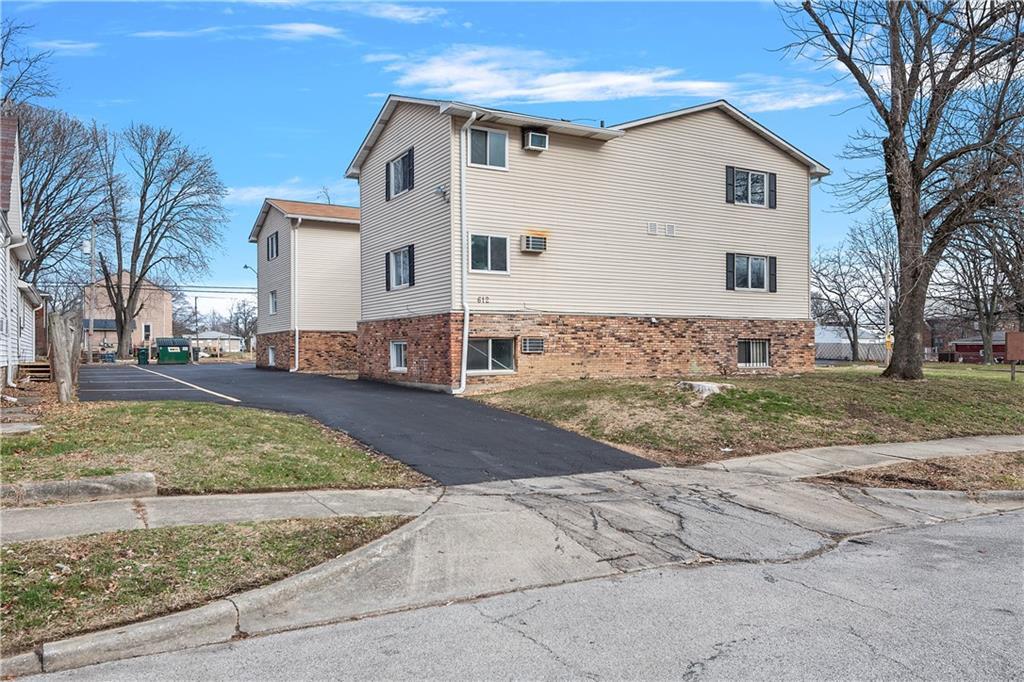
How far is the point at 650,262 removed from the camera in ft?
75.6

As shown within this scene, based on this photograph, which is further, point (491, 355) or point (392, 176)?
point (392, 176)

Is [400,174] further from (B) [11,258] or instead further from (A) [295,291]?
(B) [11,258]

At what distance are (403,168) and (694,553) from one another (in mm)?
18229

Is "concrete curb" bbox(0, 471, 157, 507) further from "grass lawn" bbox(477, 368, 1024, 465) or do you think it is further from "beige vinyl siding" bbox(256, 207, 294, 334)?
"beige vinyl siding" bbox(256, 207, 294, 334)

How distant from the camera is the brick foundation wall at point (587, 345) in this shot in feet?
66.1

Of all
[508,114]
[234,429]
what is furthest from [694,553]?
[508,114]

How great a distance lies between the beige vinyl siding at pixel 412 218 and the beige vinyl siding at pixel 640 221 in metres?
0.63

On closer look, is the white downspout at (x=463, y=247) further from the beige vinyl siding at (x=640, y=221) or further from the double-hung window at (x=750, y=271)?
the double-hung window at (x=750, y=271)

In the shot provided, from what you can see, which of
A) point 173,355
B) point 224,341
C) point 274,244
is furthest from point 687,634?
point 224,341

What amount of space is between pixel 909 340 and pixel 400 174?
15094mm

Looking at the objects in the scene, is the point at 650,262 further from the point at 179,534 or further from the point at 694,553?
the point at 179,534

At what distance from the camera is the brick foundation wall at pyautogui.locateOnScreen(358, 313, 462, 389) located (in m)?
19.6

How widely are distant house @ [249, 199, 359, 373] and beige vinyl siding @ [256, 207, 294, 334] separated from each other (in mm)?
42

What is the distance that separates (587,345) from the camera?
21781 millimetres
